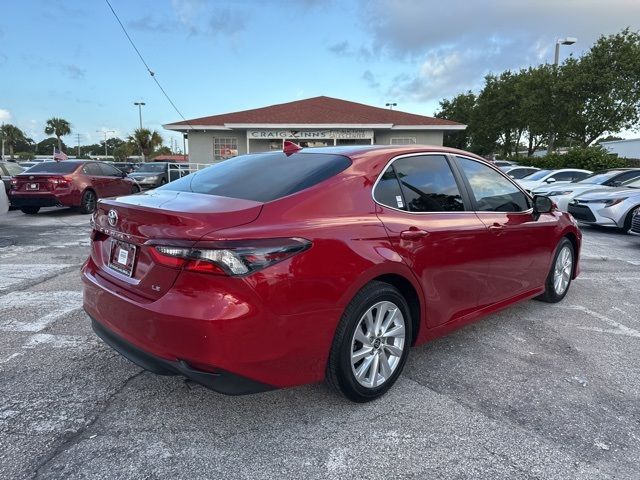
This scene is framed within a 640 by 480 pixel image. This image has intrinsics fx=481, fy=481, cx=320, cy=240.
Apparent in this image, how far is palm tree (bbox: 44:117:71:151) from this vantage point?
84.4 metres

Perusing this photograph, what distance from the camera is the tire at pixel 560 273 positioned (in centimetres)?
493

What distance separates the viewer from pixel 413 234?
311 centimetres

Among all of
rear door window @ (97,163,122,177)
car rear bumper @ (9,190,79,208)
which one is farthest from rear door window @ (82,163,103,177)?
car rear bumper @ (9,190,79,208)

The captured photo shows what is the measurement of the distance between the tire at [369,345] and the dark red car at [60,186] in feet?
36.4

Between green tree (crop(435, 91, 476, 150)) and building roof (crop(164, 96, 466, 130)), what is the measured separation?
21175 mm

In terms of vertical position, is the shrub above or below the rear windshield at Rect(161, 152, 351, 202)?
above

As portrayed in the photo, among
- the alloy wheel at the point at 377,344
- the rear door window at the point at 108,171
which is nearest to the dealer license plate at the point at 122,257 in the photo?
the alloy wheel at the point at 377,344

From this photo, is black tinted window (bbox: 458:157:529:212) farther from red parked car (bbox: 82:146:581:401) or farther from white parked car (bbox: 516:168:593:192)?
white parked car (bbox: 516:168:593:192)

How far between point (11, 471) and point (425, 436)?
6.92ft

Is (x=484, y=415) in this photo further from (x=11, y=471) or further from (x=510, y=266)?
(x=11, y=471)

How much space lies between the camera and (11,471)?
2.31m

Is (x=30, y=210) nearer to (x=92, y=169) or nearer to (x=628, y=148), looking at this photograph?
(x=92, y=169)

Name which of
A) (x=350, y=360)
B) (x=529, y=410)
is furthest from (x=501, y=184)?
(x=350, y=360)

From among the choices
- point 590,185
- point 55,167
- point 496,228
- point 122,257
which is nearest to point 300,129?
point 55,167
